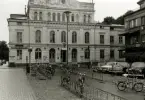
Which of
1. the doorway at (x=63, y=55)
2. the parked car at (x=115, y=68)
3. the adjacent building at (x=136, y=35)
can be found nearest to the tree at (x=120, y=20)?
the doorway at (x=63, y=55)

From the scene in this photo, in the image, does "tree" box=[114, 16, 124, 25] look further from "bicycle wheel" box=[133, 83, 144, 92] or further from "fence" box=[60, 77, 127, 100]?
"fence" box=[60, 77, 127, 100]

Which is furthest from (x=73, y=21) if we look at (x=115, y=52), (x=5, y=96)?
(x=5, y=96)

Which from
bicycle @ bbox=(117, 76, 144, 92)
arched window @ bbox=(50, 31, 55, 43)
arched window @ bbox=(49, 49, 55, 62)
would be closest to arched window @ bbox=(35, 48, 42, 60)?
arched window @ bbox=(49, 49, 55, 62)

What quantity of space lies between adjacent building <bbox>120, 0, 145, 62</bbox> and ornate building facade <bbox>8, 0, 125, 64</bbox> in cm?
1202

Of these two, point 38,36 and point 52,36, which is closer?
point 38,36

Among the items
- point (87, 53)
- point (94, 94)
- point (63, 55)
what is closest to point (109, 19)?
point (87, 53)

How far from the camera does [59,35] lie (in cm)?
5994

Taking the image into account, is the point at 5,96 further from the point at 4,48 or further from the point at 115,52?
the point at 4,48

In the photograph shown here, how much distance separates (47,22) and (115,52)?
19.3m

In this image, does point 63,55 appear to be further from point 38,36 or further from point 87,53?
point 38,36

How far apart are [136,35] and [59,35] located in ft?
68.7

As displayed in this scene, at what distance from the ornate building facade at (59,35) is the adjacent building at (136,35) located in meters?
12.0

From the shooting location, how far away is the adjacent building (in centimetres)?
4162

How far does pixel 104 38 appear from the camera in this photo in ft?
208
